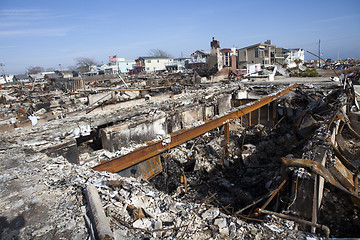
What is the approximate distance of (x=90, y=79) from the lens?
3033cm

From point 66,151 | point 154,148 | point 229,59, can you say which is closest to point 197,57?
point 229,59

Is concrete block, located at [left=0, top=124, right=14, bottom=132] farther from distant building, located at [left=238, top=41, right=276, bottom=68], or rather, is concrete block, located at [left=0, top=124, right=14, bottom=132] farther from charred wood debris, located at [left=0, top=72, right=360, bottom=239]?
distant building, located at [left=238, top=41, right=276, bottom=68]

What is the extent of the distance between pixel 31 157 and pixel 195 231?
126 inches

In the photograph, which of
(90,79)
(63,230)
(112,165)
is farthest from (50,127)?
(90,79)

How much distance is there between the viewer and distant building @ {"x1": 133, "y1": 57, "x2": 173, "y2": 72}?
178 ft

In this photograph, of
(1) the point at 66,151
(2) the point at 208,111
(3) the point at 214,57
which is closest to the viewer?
(1) the point at 66,151

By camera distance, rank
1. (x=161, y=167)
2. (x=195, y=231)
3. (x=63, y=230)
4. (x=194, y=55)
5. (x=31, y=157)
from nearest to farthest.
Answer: (x=63, y=230)
(x=195, y=231)
(x=31, y=157)
(x=161, y=167)
(x=194, y=55)

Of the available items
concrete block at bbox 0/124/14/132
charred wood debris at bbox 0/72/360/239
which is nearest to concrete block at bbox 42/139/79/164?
charred wood debris at bbox 0/72/360/239

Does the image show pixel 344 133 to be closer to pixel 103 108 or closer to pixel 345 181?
pixel 345 181

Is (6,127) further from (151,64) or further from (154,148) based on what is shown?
(151,64)

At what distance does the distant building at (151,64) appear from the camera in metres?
54.3

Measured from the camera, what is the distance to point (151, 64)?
182 ft

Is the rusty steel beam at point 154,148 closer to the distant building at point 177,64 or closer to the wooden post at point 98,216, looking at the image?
the wooden post at point 98,216

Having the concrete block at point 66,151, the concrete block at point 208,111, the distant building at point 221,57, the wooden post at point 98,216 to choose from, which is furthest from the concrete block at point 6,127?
the distant building at point 221,57
